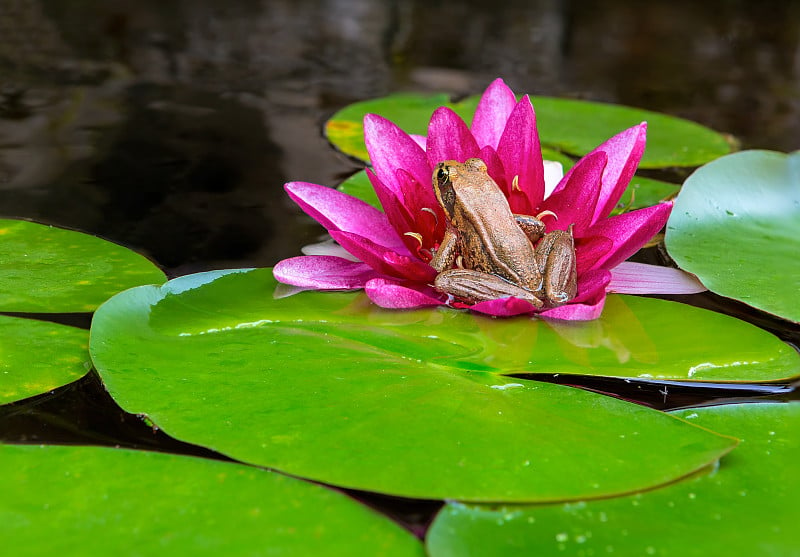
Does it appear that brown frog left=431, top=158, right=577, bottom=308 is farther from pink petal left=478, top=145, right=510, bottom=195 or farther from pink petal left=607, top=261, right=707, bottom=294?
pink petal left=607, top=261, right=707, bottom=294


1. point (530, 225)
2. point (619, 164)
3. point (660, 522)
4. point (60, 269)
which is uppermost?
point (619, 164)

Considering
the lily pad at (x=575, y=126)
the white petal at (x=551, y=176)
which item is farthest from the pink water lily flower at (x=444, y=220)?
the lily pad at (x=575, y=126)

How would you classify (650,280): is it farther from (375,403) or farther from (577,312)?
(375,403)

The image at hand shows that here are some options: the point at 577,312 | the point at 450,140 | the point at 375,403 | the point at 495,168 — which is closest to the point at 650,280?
the point at 577,312

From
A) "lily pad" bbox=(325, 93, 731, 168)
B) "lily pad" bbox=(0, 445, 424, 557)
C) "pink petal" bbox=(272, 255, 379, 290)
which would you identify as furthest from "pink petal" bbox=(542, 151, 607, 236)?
"lily pad" bbox=(325, 93, 731, 168)

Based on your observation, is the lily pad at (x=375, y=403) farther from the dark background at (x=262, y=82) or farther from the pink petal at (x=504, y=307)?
the dark background at (x=262, y=82)

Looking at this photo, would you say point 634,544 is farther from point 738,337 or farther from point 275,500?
point 738,337

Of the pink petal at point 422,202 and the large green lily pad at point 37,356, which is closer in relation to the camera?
the large green lily pad at point 37,356

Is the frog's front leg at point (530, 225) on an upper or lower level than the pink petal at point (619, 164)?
lower
